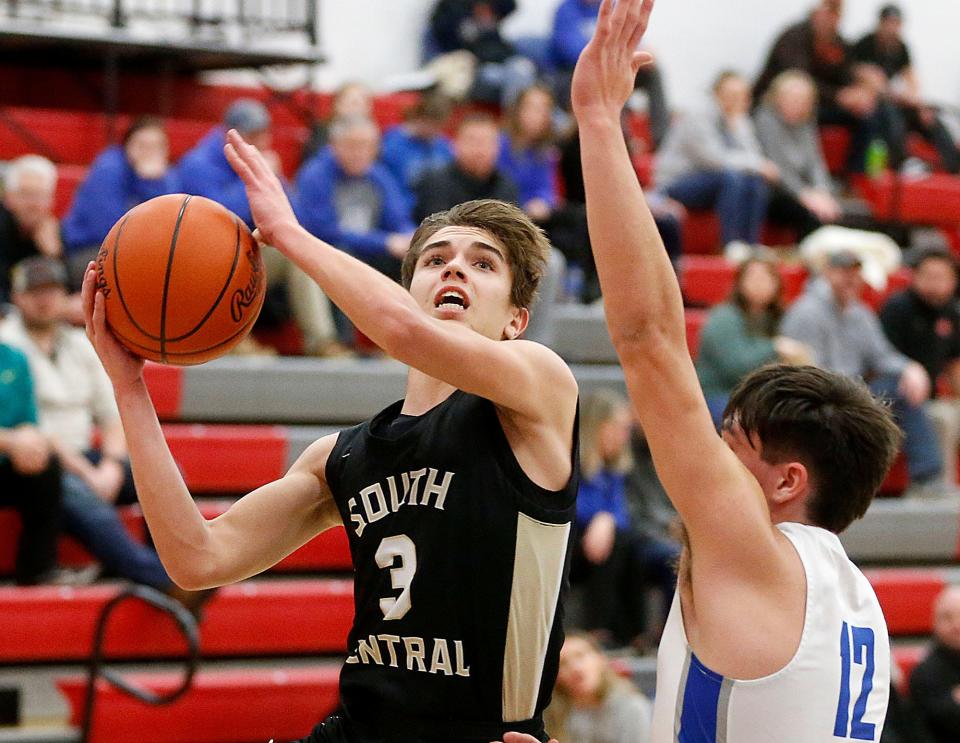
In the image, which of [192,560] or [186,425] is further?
[186,425]

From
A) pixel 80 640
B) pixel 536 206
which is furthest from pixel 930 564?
pixel 80 640

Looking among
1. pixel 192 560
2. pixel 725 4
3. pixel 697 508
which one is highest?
pixel 725 4

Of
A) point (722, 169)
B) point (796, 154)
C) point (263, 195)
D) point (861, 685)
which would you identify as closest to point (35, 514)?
point (263, 195)

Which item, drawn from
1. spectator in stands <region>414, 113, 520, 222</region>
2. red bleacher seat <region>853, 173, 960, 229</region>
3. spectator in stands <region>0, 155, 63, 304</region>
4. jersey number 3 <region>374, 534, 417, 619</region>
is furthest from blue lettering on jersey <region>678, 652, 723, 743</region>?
red bleacher seat <region>853, 173, 960, 229</region>

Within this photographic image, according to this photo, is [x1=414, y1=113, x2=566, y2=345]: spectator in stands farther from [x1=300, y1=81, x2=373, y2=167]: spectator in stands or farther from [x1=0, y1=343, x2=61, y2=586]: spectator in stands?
[x1=0, y1=343, x2=61, y2=586]: spectator in stands

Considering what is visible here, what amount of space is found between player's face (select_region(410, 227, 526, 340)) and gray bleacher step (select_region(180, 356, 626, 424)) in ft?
14.3

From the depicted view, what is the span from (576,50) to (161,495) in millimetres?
8179

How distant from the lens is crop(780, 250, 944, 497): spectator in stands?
27.1ft

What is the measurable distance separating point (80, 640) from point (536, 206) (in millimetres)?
3666

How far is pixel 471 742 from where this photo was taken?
2623mm

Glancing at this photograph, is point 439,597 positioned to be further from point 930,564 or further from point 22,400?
point 930,564

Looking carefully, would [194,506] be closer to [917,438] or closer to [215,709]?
[215,709]

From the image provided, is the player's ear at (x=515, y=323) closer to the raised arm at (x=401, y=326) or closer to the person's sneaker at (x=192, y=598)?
the raised arm at (x=401, y=326)

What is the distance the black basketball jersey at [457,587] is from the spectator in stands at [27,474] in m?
3.50
